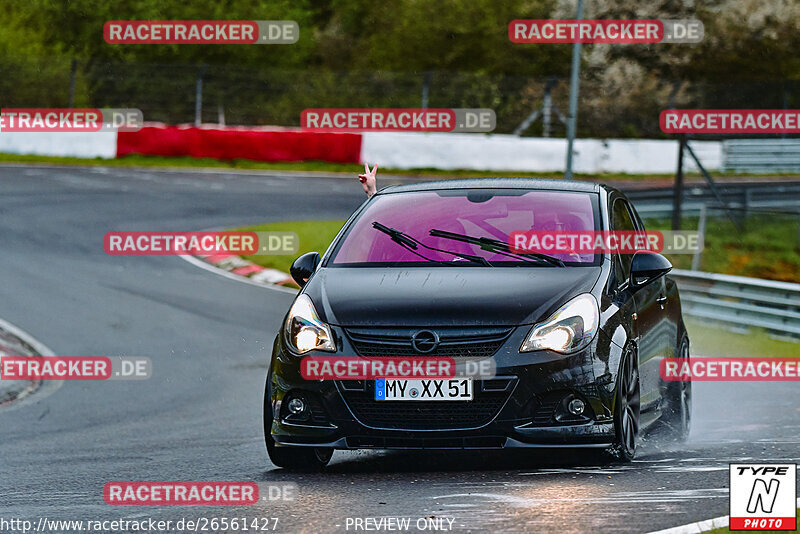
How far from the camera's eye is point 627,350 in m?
7.56

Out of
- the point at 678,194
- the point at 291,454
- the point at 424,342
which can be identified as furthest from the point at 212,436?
the point at 678,194

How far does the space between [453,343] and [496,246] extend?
107 centimetres

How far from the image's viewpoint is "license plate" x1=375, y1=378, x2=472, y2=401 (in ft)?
23.2

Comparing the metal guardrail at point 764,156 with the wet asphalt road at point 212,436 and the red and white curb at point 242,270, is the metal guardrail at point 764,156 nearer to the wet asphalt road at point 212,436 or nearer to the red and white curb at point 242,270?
the wet asphalt road at point 212,436

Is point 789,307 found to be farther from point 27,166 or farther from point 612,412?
point 27,166

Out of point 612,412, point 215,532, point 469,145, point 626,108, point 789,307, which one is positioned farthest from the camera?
point 626,108

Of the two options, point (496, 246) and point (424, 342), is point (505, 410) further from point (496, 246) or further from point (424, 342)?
point (496, 246)

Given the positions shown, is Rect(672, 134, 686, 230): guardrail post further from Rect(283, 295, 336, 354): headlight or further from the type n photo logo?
the type n photo logo

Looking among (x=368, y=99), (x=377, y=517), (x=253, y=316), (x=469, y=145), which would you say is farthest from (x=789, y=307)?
(x=368, y=99)

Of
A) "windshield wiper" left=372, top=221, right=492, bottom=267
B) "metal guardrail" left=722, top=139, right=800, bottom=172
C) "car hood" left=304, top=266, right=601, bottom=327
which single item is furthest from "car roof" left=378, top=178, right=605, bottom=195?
"metal guardrail" left=722, top=139, right=800, bottom=172

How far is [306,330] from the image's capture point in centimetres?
743

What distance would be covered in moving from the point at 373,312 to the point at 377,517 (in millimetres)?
1380

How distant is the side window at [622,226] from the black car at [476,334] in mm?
29

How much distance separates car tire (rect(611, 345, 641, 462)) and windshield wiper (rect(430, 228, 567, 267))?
67 cm
